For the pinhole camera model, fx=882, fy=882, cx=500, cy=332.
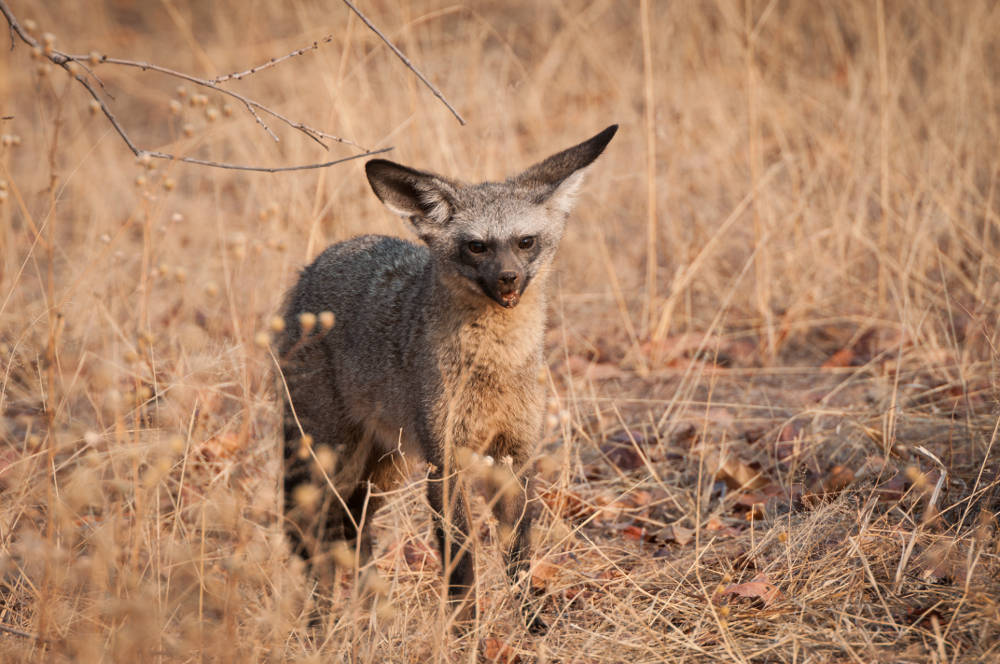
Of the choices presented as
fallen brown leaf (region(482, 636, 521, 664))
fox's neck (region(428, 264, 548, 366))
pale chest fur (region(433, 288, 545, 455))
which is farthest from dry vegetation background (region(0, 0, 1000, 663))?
fox's neck (region(428, 264, 548, 366))

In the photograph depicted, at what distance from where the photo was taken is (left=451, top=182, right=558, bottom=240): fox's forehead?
4.01m

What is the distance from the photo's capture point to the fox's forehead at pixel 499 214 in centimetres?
401

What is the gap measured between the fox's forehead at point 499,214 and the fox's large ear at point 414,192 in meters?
0.07

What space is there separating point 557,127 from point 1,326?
5696 millimetres

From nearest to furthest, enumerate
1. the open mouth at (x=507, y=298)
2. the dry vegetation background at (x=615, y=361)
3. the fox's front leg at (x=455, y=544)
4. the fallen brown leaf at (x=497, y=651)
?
the dry vegetation background at (x=615, y=361) < the fallen brown leaf at (x=497, y=651) < the fox's front leg at (x=455, y=544) < the open mouth at (x=507, y=298)

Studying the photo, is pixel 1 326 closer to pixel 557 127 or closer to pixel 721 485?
pixel 721 485

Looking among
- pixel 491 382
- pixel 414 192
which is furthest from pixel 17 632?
pixel 414 192

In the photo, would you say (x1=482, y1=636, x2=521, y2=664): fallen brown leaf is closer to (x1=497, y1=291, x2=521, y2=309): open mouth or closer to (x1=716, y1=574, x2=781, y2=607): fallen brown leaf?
(x1=716, y1=574, x2=781, y2=607): fallen brown leaf

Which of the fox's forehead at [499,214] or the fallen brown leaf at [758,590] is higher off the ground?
the fox's forehead at [499,214]

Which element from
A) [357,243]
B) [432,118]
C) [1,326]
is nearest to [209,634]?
[357,243]

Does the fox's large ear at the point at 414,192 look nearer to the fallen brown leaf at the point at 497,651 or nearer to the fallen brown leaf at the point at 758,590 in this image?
the fallen brown leaf at the point at 497,651

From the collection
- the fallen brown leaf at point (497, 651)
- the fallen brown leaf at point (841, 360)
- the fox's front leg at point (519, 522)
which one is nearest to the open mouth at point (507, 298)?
the fox's front leg at point (519, 522)

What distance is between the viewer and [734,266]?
7074 millimetres

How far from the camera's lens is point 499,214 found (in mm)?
4062
